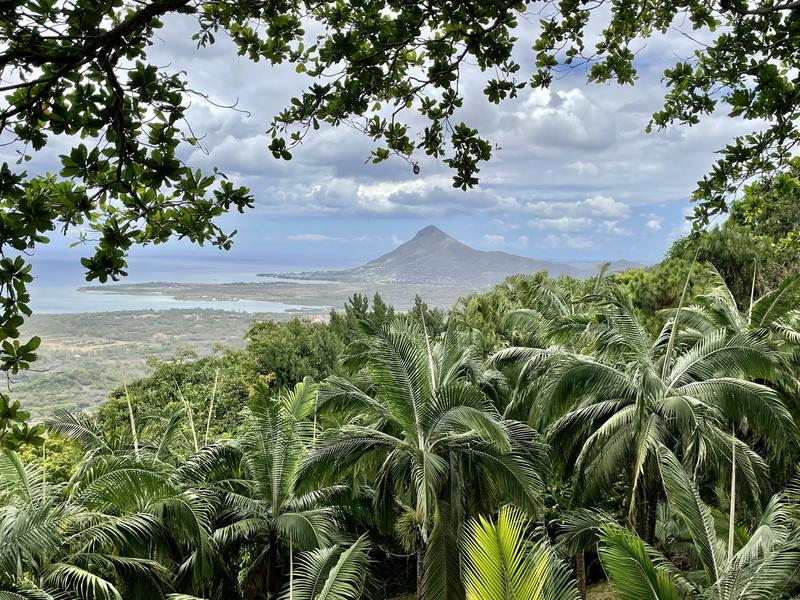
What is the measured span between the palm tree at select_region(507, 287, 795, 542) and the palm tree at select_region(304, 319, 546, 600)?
2.76 ft

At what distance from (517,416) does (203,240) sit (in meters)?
11.1

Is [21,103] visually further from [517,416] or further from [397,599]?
[397,599]

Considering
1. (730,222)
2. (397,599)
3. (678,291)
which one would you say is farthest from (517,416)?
(730,222)

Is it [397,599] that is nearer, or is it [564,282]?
[397,599]

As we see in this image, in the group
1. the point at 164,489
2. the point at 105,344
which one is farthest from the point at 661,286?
the point at 105,344

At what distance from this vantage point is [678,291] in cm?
1966

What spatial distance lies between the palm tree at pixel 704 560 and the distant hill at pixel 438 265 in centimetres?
8355

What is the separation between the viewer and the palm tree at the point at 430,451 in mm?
9172

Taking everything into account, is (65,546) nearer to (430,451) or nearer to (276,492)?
(276,492)

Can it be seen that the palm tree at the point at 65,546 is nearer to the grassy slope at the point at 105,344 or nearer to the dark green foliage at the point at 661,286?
the grassy slope at the point at 105,344

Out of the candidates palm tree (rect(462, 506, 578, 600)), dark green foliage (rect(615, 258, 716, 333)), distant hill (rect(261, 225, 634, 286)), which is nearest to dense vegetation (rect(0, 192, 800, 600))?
palm tree (rect(462, 506, 578, 600))

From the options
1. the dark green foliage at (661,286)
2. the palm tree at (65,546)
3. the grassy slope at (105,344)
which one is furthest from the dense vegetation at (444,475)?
Answer: the grassy slope at (105,344)

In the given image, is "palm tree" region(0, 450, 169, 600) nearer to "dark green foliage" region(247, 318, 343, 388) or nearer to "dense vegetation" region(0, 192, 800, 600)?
"dense vegetation" region(0, 192, 800, 600)

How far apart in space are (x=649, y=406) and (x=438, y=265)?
9345 centimetres
